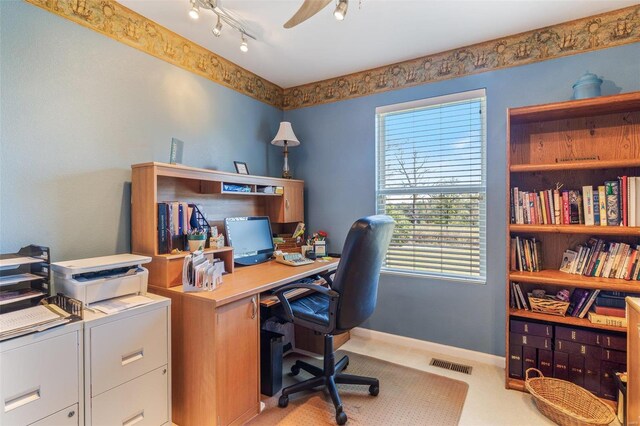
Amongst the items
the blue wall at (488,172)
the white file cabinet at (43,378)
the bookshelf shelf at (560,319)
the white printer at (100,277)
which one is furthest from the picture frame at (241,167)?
the bookshelf shelf at (560,319)

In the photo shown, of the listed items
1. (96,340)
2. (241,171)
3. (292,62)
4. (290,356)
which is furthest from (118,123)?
(290,356)

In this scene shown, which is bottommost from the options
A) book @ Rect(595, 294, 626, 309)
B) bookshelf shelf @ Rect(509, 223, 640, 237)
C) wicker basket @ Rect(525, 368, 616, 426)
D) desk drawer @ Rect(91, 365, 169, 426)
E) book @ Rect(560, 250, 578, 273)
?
wicker basket @ Rect(525, 368, 616, 426)

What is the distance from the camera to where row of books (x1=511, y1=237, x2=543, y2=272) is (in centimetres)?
222

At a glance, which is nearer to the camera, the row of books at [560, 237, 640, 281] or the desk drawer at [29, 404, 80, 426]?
the desk drawer at [29, 404, 80, 426]

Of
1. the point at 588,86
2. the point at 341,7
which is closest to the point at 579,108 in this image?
the point at 588,86

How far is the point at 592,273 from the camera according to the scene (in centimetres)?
204

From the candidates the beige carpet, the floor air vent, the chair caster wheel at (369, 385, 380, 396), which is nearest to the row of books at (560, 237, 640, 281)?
the floor air vent

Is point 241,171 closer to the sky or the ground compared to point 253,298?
closer to the sky

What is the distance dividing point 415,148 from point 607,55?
1.37 m

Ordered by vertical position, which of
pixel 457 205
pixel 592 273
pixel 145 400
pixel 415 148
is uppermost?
pixel 415 148

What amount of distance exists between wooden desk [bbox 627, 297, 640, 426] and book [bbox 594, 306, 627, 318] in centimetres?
36

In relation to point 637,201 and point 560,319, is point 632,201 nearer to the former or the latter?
point 637,201

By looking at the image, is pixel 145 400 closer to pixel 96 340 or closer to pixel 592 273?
pixel 96 340

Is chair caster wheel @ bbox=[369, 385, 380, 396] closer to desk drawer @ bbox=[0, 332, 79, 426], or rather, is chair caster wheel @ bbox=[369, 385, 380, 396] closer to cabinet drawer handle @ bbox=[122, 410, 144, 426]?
cabinet drawer handle @ bbox=[122, 410, 144, 426]
